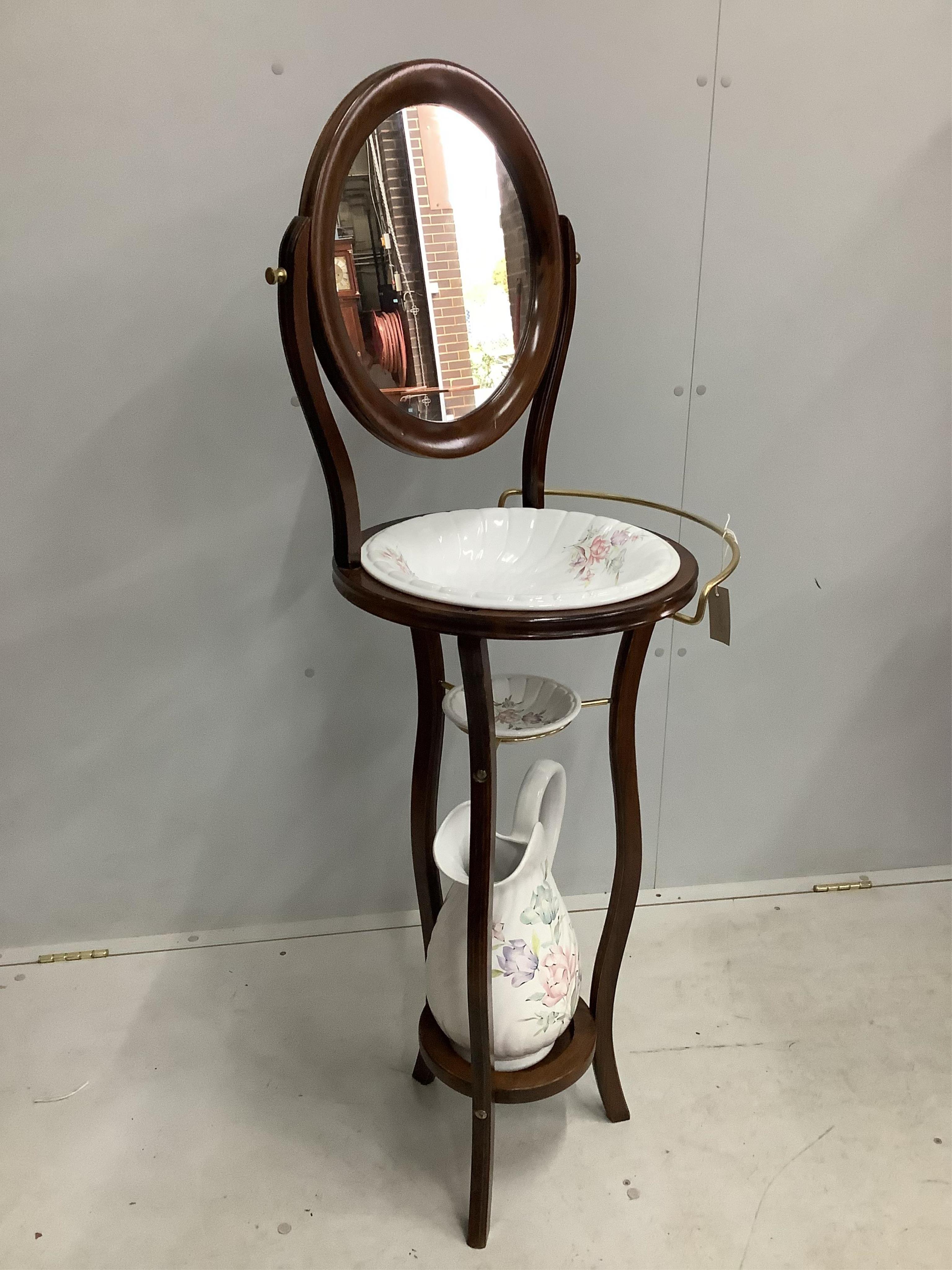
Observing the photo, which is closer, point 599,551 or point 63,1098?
point 599,551

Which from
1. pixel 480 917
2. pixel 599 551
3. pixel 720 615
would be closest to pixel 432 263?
pixel 599 551

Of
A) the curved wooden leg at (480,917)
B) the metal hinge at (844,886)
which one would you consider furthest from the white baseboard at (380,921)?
the curved wooden leg at (480,917)

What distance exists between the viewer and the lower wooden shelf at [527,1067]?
1.05 metres

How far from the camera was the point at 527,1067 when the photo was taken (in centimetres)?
109

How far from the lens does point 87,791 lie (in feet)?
4.71

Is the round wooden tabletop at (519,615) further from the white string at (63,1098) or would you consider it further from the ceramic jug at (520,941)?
the white string at (63,1098)

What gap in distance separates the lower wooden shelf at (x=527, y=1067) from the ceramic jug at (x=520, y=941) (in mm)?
16

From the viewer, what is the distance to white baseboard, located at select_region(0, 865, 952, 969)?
4.95 ft

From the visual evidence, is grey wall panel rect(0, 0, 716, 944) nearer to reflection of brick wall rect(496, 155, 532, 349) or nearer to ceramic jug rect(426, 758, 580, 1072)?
reflection of brick wall rect(496, 155, 532, 349)

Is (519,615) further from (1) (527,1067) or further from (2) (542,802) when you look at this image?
(1) (527,1067)

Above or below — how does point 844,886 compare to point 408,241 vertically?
below

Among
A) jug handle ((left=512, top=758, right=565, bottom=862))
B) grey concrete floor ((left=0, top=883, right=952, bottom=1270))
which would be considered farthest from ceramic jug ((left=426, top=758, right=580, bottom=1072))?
grey concrete floor ((left=0, top=883, right=952, bottom=1270))

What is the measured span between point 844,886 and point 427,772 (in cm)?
90

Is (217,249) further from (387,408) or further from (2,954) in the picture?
(2,954)
